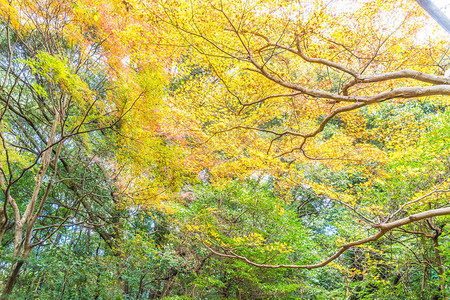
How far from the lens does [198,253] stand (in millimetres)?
5066

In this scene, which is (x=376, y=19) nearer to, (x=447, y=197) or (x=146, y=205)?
(x=447, y=197)

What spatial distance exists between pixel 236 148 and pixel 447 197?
3.41m

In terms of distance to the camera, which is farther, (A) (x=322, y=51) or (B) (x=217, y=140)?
(B) (x=217, y=140)

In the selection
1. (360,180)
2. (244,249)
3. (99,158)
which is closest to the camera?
(244,249)

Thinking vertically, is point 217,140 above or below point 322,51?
below

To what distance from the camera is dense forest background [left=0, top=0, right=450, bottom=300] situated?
10.2ft

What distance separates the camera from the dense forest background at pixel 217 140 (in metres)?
3.12

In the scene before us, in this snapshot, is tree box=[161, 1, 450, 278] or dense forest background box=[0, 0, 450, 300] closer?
tree box=[161, 1, 450, 278]

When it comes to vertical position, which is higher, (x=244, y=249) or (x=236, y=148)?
(x=236, y=148)

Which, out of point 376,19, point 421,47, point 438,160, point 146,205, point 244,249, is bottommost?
point 244,249

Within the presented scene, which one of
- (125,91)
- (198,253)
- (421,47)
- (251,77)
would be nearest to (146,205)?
(198,253)

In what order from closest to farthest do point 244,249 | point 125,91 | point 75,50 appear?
point 125,91 < point 244,249 < point 75,50

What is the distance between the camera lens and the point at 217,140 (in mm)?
5109

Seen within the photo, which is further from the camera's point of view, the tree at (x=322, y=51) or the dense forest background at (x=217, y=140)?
the dense forest background at (x=217, y=140)
